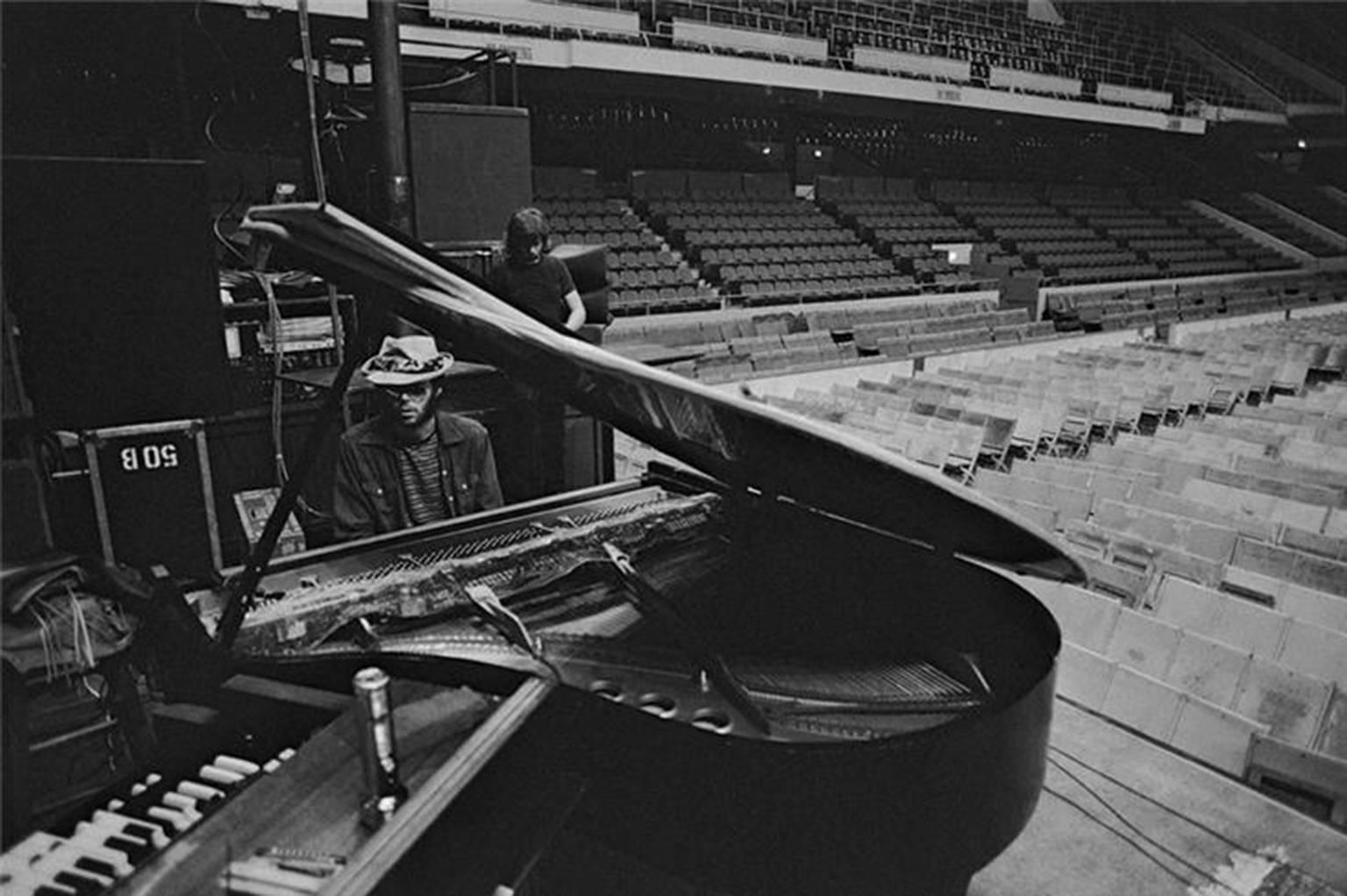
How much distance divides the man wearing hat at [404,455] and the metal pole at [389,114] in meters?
1.33

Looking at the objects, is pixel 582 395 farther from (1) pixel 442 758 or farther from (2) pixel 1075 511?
(2) pixel 1075 511

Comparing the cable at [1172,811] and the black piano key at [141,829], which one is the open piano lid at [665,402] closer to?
the black piano key at [141,829]

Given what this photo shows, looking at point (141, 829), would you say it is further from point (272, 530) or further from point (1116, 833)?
point (1116, 833)

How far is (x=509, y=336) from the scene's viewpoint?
1.63 m

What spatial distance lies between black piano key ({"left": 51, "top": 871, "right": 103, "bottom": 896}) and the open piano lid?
3.25ft

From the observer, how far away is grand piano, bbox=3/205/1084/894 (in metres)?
1.56

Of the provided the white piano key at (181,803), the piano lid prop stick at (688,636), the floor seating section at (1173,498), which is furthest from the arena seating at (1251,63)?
the white piano key at (181,803)

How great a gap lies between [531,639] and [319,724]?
0.49 metres

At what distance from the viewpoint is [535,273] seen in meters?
4.31

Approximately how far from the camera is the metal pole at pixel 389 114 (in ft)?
13.5

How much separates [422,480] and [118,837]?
6.22ft

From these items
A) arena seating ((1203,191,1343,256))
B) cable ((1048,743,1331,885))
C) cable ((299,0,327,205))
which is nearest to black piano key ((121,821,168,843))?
cable ((299,0,327,205))

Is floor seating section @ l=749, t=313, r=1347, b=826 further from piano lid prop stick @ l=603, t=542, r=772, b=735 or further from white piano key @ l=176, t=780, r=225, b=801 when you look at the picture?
white piano key @ l=176, t=780, r=225, b=801

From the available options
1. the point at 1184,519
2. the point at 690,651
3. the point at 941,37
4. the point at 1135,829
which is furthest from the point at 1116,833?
the point at 941,37
